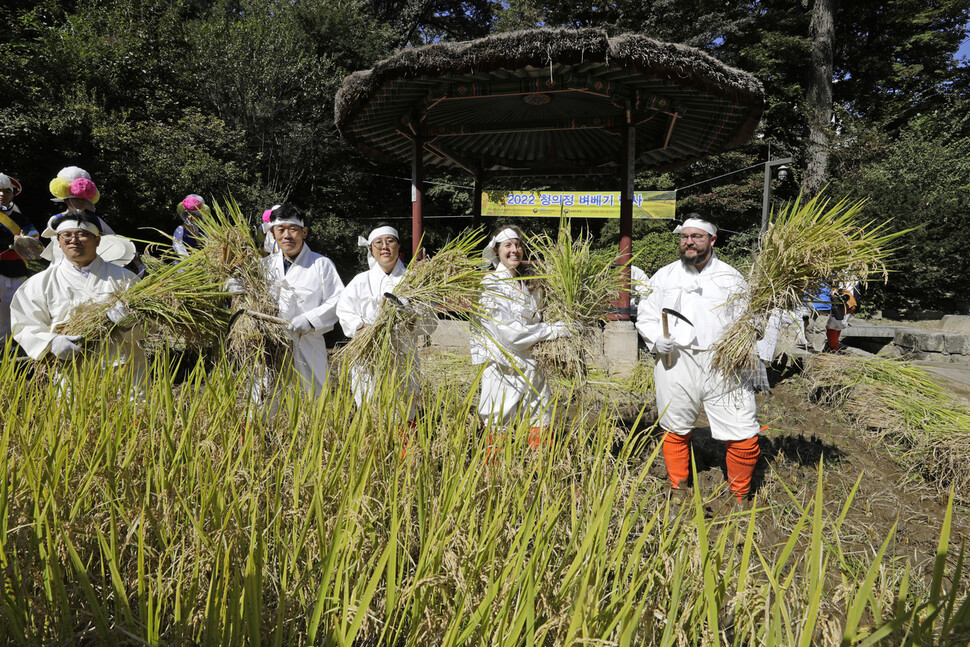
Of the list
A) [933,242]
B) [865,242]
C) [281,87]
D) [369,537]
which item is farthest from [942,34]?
[369,537]

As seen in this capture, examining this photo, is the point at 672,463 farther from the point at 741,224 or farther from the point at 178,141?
the point at 741,224

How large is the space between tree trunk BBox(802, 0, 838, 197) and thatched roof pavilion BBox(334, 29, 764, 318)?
1030 cm

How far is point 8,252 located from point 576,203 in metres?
9.68

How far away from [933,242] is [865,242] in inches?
407

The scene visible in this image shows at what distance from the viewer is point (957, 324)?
8883mm

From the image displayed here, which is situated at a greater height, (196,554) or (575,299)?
(575,299)

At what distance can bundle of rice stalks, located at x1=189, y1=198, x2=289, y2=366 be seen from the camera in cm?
234

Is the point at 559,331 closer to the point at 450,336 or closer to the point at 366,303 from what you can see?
the point at 366,303

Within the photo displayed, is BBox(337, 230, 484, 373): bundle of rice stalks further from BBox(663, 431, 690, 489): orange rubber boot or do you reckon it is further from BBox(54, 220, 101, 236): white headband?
BBox(54, 220, 101, 236): white headband

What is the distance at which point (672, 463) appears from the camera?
2.68 meters

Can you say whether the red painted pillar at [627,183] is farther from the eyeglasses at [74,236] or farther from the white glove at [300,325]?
the eyeglasses at [74,236]

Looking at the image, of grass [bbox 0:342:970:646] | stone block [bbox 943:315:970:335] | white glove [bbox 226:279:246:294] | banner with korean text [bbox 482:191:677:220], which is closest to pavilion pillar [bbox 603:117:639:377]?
white glove [bbox 226:279:246:294]

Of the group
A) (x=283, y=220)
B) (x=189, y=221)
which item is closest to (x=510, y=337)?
(x=283, y=220)

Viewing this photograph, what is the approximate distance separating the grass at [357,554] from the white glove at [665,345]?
0.95 meters
